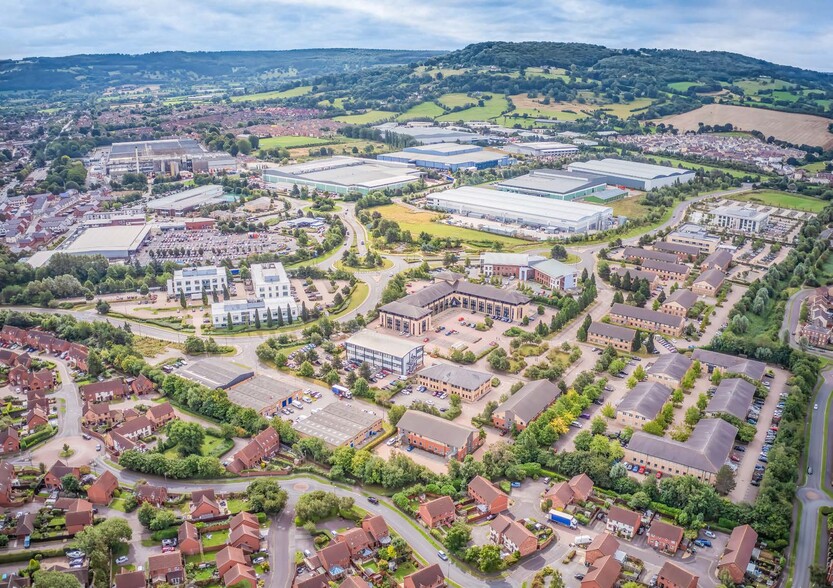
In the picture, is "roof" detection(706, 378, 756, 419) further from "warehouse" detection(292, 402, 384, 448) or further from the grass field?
the grass field

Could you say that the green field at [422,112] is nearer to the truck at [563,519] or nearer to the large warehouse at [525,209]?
the large warehouse at [525,209]

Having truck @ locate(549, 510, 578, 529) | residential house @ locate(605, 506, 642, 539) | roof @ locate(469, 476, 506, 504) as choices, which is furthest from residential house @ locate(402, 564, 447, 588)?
residential house @ locate(605, 506, 642, 539)

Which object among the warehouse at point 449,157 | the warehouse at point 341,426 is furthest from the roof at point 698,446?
the warehouse at point 449,157

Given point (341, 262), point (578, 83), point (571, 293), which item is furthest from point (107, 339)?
point (578, 83)

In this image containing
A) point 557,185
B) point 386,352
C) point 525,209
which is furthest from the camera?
point 557,185

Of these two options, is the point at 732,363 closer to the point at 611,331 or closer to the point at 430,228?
the point at 611,331

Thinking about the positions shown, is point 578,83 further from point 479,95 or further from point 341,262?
point 341,262

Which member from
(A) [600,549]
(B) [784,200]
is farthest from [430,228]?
(A) [600,549]
